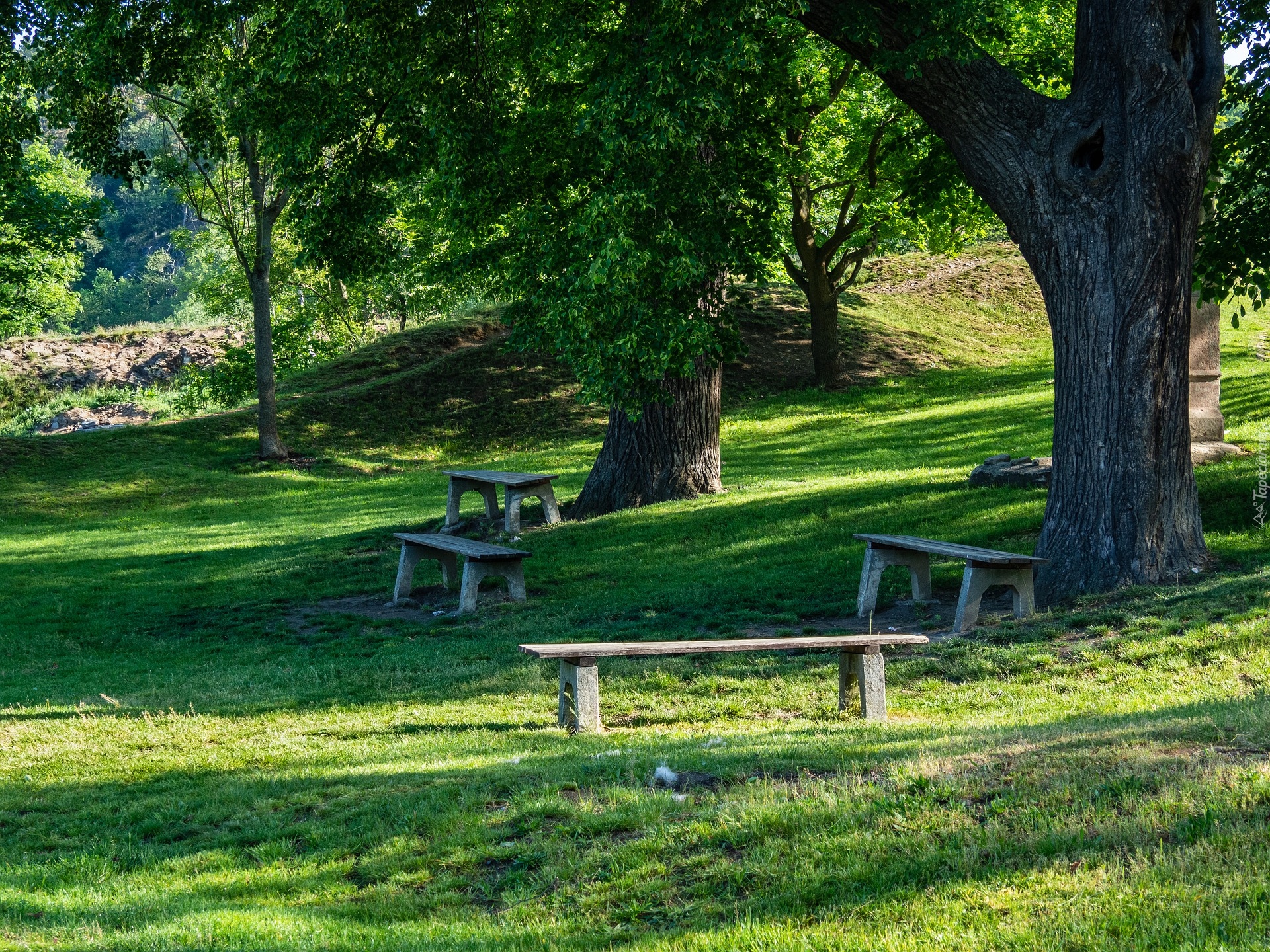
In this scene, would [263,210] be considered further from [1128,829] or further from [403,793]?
[1128,829]

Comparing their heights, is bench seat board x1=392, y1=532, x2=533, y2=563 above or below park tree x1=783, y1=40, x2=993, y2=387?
below

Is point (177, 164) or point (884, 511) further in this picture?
point (177, 164)

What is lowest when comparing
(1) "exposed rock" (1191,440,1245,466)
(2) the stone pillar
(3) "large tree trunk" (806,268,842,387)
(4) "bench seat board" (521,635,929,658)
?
(4) "bench seat board" (521,635,929,658)

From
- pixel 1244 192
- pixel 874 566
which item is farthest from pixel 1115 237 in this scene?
pixel 1244 192

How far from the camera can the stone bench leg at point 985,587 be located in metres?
9.58

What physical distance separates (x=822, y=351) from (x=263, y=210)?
43.5 ft

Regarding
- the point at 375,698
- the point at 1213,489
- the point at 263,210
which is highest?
the point at 263,210

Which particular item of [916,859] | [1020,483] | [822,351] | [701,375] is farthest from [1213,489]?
[822,351]

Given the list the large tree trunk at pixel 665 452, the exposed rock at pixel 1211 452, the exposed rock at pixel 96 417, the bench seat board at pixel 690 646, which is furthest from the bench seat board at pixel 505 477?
the exposed rock at pixel 96 417

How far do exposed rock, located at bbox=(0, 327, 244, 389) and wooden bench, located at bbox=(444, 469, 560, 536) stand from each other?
95.8 ft

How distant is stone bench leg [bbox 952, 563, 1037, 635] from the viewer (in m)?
9.58

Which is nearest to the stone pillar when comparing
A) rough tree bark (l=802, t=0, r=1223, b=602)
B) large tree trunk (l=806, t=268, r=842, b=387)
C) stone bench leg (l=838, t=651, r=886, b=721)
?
rough tree bark (l=802, t=0, r=1223, b=602)

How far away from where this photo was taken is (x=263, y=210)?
26.1m

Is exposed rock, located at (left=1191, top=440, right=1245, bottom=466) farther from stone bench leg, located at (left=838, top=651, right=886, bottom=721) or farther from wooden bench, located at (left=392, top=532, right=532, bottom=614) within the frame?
stone bench leg, located at (left=838, top=651, right=886, bottom=721)
